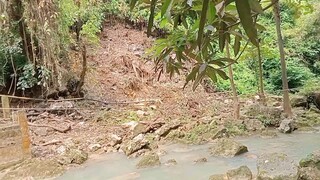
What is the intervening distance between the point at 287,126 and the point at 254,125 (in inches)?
22.1

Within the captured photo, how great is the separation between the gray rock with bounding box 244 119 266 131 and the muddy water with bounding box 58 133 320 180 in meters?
0.53

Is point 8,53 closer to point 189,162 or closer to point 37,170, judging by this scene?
point 37,170

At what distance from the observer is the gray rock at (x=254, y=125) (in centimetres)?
606

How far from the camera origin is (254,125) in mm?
6141

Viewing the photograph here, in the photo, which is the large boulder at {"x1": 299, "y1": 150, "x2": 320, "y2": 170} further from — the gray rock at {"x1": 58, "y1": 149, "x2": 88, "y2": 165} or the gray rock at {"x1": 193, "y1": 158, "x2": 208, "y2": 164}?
the gray rock at {"x1": 58, "y1": 149, "x2": 88, "y2": 165}

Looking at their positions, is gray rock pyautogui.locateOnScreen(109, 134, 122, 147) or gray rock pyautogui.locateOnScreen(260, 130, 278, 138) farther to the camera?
gray rock pyautogui.locateOnScreen(260, 130, 278, 138)

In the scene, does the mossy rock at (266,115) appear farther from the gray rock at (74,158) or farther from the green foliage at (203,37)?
the green foliage at (203,37)

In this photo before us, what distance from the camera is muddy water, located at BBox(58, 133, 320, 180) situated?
404cm

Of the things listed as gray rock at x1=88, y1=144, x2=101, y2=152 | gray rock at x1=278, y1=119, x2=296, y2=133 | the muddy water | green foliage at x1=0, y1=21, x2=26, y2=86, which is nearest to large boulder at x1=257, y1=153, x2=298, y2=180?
the muddy water

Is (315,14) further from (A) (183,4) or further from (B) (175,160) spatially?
(A) (183,4)

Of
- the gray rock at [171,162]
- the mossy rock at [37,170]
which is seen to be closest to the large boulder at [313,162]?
the gray rock at [171,162]

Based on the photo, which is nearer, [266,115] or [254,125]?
[254,125]

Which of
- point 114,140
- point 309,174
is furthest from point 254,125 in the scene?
point 309,174

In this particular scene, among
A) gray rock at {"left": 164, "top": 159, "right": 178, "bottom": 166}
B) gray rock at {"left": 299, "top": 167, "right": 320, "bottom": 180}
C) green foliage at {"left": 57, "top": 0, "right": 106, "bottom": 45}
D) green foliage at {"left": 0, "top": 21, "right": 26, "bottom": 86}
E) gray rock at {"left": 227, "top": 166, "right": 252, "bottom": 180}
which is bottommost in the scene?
gray rock at {"left": 164, "top": 159, "right": 178, "bottom": 166}
